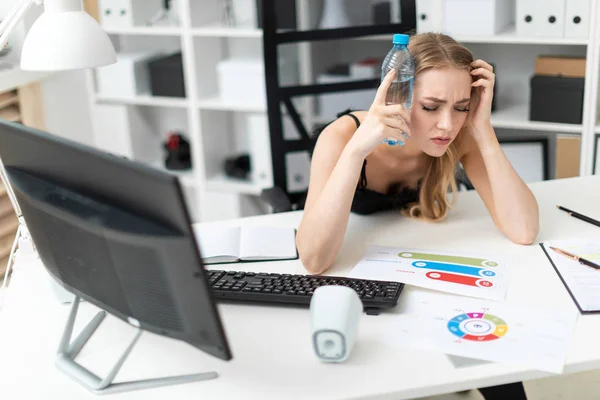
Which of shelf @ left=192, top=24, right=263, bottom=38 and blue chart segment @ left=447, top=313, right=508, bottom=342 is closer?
blue chart segment @ left=447, top=313, right=508, bottom=342

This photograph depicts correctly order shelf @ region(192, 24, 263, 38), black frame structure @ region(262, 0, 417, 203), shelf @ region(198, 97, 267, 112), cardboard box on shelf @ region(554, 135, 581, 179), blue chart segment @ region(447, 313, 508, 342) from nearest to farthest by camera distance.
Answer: blue chart segment @ region(447, 313, 508, 342) < black frame structure @ region(262, 0, 417, 203) < cardboard box on shelf @ region(554, 135, 581, 179) < shelf @ region(192, 24, 263, 38) < shelf @ region(198, 97, 267, 112)

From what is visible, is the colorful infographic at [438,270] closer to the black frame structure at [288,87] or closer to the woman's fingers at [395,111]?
the woman's fingers at [395,111]

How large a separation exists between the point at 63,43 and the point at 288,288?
66cm

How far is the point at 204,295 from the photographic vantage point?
1.03 meters

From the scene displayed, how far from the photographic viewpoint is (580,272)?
60.1 inches

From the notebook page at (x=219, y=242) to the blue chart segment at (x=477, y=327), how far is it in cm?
53

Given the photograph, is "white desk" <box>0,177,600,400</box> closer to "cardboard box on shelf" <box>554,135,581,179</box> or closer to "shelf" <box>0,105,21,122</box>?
"cardboard box on shelf" <box>554,135,581,179</box>

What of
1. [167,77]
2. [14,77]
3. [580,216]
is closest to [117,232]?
[580,216]

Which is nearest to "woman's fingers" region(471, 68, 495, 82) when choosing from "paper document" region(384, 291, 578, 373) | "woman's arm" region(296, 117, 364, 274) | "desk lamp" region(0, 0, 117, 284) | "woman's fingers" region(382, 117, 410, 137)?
"woman's fingers" region(382, 117, 410, 137)

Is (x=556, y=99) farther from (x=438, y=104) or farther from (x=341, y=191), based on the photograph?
(x=341, y=191)

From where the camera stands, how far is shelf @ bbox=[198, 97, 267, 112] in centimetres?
315

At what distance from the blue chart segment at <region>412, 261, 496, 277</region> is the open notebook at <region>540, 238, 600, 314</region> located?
0.49 ft

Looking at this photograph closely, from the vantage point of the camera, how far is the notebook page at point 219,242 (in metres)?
1.66

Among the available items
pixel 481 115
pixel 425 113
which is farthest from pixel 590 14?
pixel 425 113
